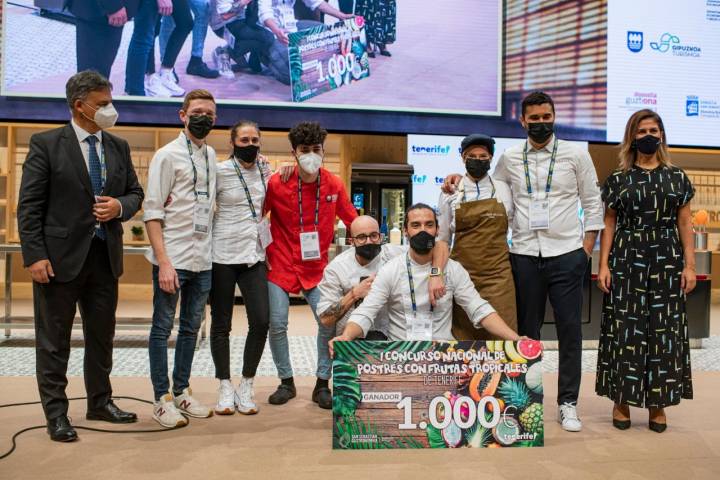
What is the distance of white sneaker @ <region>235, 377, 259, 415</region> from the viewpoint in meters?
3.42

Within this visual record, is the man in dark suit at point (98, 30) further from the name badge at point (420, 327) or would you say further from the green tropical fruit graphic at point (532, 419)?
the green tropical fruit graphic at point (532, 419)

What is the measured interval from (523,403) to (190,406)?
1633 mm

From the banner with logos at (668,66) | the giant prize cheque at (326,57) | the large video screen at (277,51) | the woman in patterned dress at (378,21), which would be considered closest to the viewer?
the large video screen at (277,51)

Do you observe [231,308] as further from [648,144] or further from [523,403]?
[648,144]

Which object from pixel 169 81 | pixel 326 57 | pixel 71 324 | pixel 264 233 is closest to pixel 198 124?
pixel 264 233

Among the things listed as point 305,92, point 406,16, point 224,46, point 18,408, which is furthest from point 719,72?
point 18,408

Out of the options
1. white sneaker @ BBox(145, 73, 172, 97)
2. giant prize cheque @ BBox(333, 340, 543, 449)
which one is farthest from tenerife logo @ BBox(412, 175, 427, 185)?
giant prize cheque @ BBox(333, 340, 543, 449)

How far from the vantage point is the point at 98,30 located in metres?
7.87

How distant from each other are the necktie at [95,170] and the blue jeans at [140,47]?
5238mm

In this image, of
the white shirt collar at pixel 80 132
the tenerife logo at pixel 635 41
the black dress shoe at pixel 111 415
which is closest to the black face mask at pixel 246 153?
the white shirt collar at pixel 80 132

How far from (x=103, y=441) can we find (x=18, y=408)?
0.86 m

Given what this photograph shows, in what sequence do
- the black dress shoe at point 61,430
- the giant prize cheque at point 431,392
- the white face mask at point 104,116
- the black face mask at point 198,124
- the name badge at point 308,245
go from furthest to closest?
the name badge at point 308,245, the black face mask at point 198,124, the white face mask at point 104,116, the black dress shoe at point 61,430, the giant prize cheque at point 431,392

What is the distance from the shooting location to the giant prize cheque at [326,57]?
820 cm

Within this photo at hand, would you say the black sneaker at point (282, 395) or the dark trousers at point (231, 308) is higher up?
the dark trousers at point (231, 308)
